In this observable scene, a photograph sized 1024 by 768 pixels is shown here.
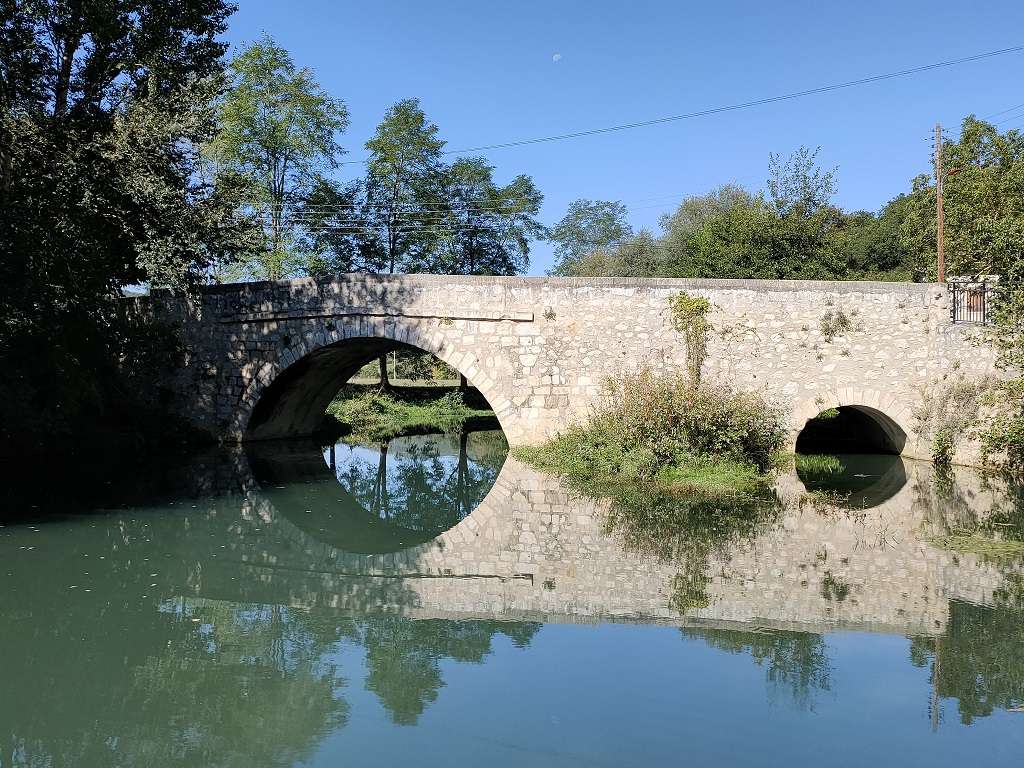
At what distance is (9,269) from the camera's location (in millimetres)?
10805

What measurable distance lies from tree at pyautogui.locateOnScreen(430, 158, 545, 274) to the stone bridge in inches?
487

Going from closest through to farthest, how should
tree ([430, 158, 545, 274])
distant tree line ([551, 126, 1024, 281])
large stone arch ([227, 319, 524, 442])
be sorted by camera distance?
1. large stone arch ([227, 319, 524, 442])
2. distant tree line ([551, 126, 1024, 281])
3. tree ([430, 158, 545, 274])

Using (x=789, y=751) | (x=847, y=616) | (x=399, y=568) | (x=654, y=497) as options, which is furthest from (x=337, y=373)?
(x=789, y=751)

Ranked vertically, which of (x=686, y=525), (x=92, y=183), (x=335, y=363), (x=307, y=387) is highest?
(x=92, y=183)

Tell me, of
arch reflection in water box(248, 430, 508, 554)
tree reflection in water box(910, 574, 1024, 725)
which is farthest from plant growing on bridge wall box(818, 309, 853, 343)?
tree reflection in water box(910, 574, 1024, 725)

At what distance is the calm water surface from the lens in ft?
15.6

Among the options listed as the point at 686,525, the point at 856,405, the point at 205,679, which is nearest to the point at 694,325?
the point at 856,405

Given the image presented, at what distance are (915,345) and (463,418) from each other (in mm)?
14798

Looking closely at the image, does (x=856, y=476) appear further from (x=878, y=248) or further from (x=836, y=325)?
(x=878, y=248)

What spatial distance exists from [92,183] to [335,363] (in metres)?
6.56

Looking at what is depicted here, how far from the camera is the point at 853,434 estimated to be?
62.0ft

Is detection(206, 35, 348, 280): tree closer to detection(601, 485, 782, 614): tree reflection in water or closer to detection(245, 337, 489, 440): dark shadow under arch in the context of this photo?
detection(245, 337, 489, 440): dark shadow under arch

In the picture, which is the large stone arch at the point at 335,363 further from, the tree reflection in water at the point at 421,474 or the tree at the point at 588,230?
the tree at the point at 588,230

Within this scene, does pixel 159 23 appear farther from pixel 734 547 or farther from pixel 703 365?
pixel 734 547
